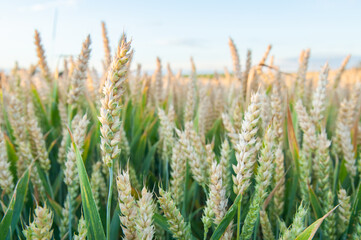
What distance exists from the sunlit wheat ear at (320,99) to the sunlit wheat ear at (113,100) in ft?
3.76

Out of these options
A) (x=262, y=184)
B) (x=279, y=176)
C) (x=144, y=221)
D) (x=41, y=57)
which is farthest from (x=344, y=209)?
(x=41, y=57)

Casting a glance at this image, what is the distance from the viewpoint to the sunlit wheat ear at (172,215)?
2.59 feet

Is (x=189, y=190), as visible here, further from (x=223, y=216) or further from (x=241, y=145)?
(x=241, y=145)

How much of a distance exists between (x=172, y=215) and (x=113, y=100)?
1.20 feet

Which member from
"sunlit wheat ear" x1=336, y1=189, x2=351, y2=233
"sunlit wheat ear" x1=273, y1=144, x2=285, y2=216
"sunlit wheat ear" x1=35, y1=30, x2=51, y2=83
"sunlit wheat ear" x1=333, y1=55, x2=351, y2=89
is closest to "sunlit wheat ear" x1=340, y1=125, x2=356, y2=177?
"sunlit wheat ear" x1=336, y1=189, x2=351, y2=233

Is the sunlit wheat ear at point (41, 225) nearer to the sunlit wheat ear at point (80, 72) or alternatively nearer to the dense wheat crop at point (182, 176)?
the dense wheat crop at point (182, 176)

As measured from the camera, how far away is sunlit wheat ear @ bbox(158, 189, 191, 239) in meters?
0.79

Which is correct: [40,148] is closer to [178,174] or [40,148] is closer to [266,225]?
[178,174]

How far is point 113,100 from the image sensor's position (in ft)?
2.22

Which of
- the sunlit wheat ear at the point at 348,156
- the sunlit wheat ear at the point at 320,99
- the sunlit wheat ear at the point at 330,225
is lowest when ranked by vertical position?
the sunlit wheat ear at the point at 330,225

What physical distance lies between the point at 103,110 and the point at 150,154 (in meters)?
0.98

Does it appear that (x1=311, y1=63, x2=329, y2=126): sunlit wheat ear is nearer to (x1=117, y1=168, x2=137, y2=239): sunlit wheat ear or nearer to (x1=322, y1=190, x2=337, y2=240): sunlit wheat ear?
(x1=322, y1=190, x2=337, y2=240): sunlit wheat ear

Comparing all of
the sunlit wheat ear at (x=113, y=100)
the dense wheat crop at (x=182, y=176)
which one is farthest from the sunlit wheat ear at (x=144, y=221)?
the sunlit wheat ear at (x=113, y=100)

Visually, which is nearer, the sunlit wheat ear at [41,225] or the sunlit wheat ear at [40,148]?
the sunlit wheat ear at [41,225]
